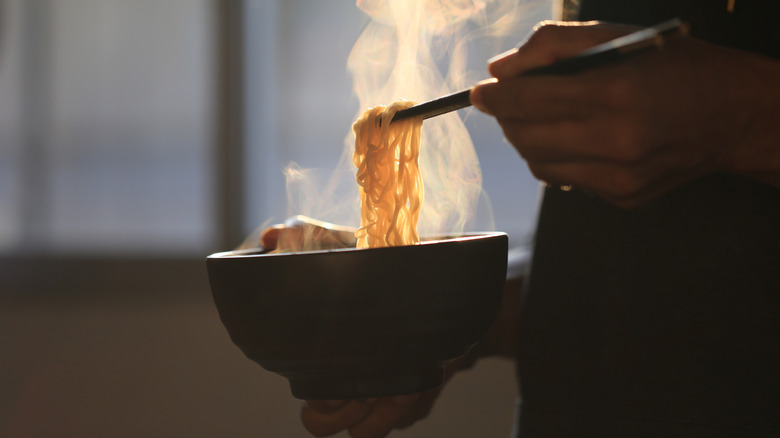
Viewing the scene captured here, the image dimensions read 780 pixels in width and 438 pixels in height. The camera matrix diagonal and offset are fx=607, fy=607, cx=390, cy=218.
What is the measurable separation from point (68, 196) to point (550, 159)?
194cm

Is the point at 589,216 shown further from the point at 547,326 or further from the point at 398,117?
the point at 398,117

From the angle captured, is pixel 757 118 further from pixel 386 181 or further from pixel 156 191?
pixel 156 191

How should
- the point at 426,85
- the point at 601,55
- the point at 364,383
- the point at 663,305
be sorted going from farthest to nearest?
the point at 426,85 → the point at 663,305 → the point at 364,383 → the point at 601,55

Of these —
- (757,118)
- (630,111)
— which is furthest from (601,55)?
(757,118)

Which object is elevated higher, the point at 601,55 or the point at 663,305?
the point at 601,55

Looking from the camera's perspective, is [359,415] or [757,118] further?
[359,415]

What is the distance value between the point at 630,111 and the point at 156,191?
72.0 inches

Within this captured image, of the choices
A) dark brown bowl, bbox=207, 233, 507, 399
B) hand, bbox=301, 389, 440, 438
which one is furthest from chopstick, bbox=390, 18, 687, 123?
hand, bbox=301, 389, 440, 438

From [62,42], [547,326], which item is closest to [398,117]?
[547,326]

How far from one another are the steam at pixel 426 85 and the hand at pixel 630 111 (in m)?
0.35

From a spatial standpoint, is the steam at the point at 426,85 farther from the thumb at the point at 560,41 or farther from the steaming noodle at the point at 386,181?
the thumb at the point at 560,41

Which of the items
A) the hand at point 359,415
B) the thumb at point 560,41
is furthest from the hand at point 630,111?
the hand at point 359,415

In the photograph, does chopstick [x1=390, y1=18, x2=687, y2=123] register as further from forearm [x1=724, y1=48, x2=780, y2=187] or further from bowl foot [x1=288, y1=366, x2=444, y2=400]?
bowl foot [x1=288, y1=366, x2=444, y2=400]

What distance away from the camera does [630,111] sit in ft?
1.25
